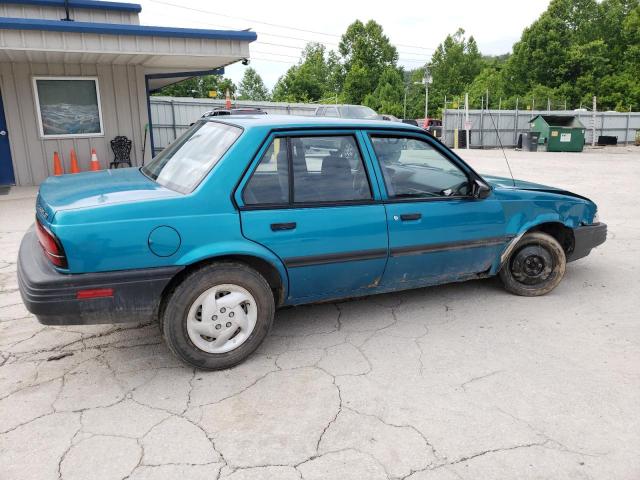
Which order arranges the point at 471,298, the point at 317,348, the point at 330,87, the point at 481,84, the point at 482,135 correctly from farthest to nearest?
the point at 330,87 → the point at 481,84 → the point at 482,135 → the point at 471,298 → the point at 317,348

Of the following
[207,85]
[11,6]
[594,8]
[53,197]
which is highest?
[594,8]

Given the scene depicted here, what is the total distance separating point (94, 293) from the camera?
2758 mm

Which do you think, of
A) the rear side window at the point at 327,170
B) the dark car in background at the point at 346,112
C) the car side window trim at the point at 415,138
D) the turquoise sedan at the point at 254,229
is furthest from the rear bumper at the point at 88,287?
the dark car in background at the point at 346,112

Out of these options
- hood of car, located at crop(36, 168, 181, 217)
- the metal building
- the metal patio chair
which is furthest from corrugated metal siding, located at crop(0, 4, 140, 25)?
hood of car, located at crop(36, 168, 181, 217)

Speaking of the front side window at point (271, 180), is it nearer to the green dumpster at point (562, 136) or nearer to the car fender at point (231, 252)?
the car fender at point (231, 252)

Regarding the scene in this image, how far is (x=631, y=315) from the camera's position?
4129 mm

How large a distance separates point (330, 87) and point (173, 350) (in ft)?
225

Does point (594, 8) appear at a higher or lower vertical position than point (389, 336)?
higher

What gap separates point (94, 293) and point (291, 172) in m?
1.44

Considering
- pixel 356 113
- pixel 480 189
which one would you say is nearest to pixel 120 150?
pixel 480 189

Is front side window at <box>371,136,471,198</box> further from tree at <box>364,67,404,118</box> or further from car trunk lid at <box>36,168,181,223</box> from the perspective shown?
tree at <box>364,67,404,118</box>

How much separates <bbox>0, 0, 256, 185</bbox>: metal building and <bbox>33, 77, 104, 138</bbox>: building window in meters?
0.02

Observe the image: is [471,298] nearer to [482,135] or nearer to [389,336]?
[389,336]

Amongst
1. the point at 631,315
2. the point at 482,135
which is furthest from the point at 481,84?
the point at 631,315
